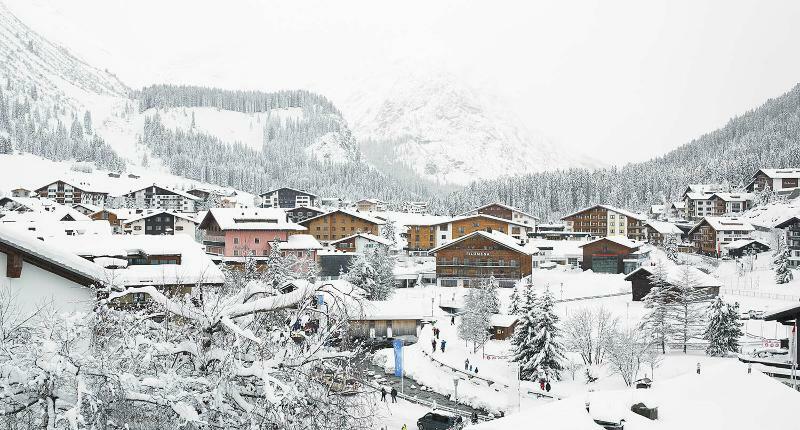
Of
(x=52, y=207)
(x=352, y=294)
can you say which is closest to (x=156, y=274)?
(x=352, y=294)

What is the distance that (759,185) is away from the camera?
12538 cm

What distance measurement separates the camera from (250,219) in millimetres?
69812

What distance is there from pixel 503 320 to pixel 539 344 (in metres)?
10.5

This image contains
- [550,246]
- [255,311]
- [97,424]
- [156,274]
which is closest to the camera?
[97,424]

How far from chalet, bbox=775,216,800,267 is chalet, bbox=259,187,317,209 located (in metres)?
99.8

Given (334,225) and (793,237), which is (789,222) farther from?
(334,225)

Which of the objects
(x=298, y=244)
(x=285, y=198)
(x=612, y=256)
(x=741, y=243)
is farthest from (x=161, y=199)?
(x=741, y=243)

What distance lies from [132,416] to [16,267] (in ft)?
13.4

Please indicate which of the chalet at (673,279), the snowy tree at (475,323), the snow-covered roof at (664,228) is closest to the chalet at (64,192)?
the snow-covered roof at (664,228)

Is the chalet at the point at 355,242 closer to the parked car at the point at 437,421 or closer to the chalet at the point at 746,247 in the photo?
the chalet at the point at 746,247

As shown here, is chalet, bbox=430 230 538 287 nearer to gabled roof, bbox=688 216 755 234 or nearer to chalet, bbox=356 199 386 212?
gabled roof, bbox=688 216 755 234

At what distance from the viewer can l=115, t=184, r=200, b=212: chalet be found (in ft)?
435

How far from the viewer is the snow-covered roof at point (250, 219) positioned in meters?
68.4

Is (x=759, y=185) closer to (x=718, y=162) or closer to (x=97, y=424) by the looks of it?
(x=718, y=162)
